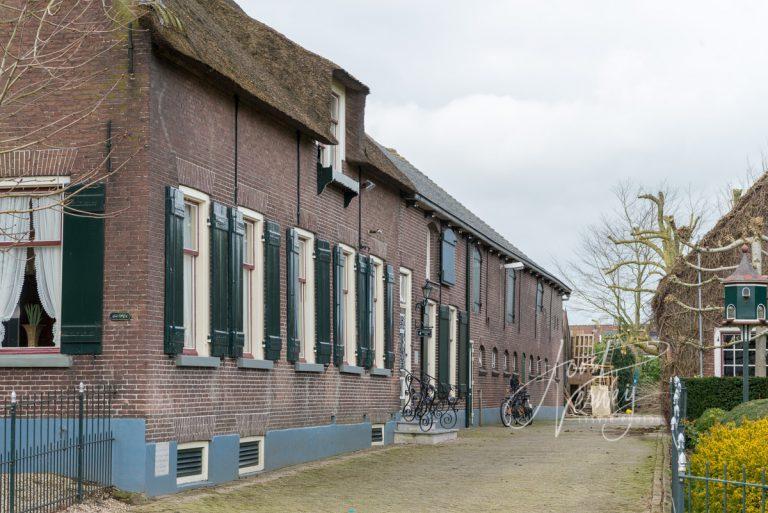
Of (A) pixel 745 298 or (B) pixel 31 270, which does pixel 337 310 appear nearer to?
(B) pixel 31 270

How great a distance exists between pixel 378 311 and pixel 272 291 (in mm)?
6398

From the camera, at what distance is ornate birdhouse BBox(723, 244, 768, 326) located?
23875 millimetres

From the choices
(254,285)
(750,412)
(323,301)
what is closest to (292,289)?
(254,285)

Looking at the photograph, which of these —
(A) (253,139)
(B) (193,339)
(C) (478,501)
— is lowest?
(C) (478,501)

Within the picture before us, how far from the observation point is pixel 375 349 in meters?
24.0

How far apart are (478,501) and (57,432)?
4.96 meters

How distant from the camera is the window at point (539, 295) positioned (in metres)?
44.2

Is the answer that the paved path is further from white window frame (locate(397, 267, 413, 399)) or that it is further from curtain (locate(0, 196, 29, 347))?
white window frame (locate(397, 267, 413, 399))

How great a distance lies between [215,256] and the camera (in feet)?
52.1

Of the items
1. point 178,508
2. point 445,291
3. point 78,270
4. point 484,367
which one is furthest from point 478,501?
point 484,367

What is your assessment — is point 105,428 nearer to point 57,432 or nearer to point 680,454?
point 57,432

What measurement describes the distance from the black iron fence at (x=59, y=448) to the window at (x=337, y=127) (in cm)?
847

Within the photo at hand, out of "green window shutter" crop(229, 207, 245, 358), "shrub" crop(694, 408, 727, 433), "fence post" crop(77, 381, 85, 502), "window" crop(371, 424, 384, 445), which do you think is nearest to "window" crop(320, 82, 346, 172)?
"green window shutter" crop(229, 207, 245, 358)

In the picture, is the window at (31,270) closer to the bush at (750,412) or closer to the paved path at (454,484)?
the paved path at (454,484)
